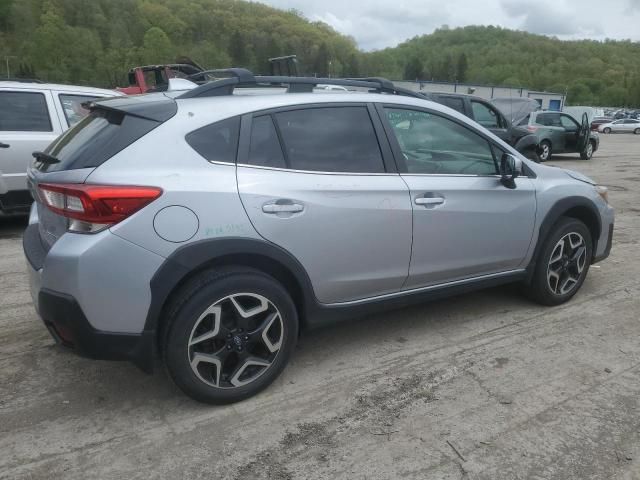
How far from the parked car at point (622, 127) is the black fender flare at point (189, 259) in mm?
47173

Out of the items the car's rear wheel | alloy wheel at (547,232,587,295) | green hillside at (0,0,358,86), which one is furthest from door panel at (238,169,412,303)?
green hillside at (0,0,358,86)

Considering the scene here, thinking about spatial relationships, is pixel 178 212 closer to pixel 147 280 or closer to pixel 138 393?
pixel 147 280

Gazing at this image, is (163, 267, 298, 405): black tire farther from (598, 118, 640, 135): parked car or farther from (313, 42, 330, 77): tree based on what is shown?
(313, 42, 330, 77): tree

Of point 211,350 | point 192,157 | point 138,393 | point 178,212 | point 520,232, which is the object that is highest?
point 192,157

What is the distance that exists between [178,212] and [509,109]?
753 inches

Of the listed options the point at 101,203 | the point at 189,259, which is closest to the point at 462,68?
the point at 189,259

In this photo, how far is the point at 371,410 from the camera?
2.75 m

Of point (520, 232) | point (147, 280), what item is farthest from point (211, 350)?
point (520, 232)

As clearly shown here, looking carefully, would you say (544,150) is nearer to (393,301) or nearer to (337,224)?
(393,301)

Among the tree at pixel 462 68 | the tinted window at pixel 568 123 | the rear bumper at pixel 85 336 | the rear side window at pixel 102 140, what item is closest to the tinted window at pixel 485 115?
the tinted window at pixel 568 123

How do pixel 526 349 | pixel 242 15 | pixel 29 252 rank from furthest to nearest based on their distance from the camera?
pixel 242 15
pixel 526 349
pixel 29 252

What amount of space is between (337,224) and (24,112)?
4.90m

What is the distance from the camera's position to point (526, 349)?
11.3ft

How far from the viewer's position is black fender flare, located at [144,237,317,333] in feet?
8.01
